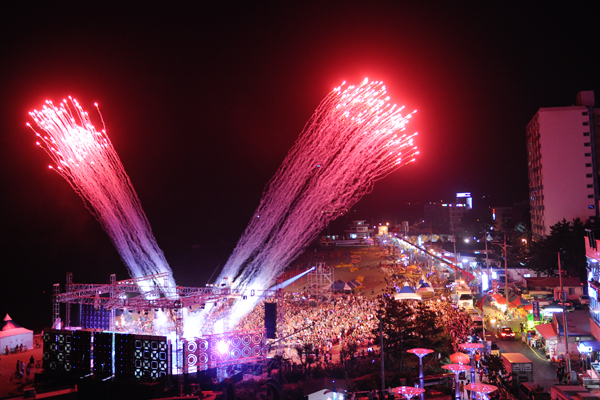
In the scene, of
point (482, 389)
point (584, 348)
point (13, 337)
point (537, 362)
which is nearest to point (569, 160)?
point (584, 348)

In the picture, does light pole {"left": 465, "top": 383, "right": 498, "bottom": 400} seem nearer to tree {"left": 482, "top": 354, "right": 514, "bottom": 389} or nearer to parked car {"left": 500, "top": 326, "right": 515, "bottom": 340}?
tree {"left": 482, "top": 354, "right": 514, "bottom": 389}

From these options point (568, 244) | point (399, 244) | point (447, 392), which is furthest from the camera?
point (399, 244)

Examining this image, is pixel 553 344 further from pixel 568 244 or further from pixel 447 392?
pixel 568 244

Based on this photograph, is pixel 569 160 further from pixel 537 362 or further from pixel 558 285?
pixel 537 362

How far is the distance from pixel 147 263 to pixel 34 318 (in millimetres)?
13281

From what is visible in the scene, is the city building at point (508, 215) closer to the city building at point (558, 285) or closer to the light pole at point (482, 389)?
the city building at point (558, 285)

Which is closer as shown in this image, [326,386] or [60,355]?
[326,386]

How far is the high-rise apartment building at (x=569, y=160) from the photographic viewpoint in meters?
33.0

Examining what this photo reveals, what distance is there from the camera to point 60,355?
13.0 meters

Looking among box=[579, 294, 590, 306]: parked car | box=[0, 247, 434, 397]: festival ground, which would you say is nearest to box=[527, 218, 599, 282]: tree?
box=[579, 294, 590, 306]: parked car

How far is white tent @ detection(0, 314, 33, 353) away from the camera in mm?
16922

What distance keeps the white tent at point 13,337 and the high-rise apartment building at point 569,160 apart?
35.0 metres

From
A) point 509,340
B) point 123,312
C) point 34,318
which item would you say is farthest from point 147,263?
point 509,340

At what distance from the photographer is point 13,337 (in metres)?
17.2
